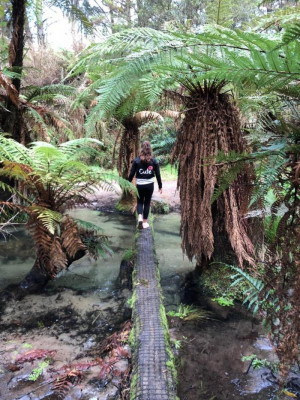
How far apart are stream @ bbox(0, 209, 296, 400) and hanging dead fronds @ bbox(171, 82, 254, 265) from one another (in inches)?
28.2

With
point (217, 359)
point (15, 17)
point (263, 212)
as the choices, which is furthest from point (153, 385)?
point (15, 17)

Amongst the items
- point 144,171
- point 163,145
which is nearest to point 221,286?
point 144,171

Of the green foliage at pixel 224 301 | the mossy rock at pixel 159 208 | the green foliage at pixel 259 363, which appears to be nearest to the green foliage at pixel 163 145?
the mossy rock at pixel 159 208

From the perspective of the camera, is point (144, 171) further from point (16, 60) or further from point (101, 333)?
point (16, 60)

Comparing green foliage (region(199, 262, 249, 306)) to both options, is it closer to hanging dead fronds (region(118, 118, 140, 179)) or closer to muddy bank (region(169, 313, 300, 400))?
muddy bank (region(169, 313, 300, 400))

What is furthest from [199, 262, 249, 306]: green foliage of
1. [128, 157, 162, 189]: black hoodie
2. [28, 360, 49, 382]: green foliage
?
[28, 360, 49, 382]: green foliage

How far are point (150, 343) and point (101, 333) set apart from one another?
34.8 inches

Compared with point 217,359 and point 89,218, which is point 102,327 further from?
point 89,218

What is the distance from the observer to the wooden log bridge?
1.68 metres

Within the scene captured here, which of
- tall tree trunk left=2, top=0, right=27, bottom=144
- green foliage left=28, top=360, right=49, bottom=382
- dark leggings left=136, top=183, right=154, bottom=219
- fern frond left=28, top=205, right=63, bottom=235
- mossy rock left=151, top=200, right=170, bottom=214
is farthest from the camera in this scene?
mossy rock left=151, top=200, right=170, bottom=214

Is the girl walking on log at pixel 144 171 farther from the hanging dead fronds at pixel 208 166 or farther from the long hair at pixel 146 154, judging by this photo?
the hanging dead fronds at pixel 208 166

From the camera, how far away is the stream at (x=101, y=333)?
6.82ft

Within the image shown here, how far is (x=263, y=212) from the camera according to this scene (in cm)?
128

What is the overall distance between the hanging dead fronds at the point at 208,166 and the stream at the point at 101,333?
0.72m
